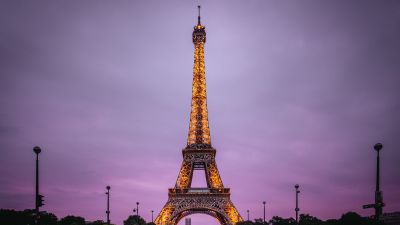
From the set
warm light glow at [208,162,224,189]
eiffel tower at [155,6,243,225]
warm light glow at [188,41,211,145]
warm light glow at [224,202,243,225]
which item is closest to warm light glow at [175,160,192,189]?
eiffel tower at [155,6,243,225]

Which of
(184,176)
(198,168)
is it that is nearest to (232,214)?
(184,176)

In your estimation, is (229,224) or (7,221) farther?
(229,224)

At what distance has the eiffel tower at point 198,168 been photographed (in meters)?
87.8

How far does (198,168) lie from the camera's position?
9675 cm

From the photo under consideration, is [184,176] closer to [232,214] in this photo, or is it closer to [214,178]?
[214,178]

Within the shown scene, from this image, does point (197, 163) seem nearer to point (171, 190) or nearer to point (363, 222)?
point (171, 190)

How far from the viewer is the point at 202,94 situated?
93625mm

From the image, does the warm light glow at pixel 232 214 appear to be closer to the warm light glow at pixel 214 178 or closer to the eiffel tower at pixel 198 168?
the eiffel tower at pixel 198 168

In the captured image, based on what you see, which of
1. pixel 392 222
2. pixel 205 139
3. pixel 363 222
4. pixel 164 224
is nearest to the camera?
pixel 392 222

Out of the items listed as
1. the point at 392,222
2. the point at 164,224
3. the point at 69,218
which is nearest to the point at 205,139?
the point at 164,224

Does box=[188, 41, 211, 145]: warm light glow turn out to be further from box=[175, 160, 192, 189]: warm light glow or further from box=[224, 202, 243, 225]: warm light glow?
box=[224, 202, 243, 225]: warm light glow

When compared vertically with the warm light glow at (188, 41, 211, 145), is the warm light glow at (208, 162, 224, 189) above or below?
below

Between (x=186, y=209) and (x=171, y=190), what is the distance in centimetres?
464

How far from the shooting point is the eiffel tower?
87.8 m
